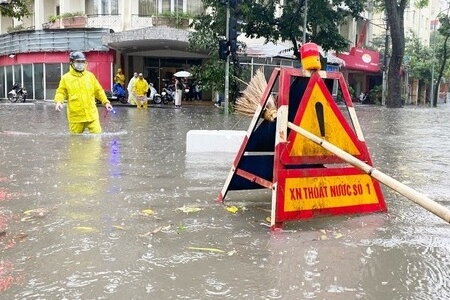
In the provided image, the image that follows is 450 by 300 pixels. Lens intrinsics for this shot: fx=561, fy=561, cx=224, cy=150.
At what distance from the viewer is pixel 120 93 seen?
26953 mm

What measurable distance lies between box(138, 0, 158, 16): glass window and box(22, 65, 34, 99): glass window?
22.4ft

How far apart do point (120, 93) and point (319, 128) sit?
23.9 metres

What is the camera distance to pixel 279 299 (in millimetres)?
2523

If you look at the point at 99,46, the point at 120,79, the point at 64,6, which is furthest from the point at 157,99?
the point at 64,6

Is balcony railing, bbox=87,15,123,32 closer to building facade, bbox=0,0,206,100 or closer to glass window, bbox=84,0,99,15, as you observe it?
building facade, bbox=0,0,206,100

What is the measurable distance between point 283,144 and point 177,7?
91.3ft

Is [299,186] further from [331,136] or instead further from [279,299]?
[279,299]

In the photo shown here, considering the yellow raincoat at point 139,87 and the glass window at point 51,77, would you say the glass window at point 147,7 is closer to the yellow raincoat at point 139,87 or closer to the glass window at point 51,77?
the glass window at point 51,77

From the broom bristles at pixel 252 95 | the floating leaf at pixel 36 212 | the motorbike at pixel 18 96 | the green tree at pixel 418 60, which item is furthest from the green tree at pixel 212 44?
the green tree at pixel 418 60

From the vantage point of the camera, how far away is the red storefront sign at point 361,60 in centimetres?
3788

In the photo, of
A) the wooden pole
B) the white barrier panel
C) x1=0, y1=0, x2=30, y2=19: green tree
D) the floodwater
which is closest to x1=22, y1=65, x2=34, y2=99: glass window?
x1=0, y1=0, x2=30, y2=19: green tree

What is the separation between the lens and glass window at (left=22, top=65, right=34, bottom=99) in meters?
30.7

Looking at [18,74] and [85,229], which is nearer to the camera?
[85,229]

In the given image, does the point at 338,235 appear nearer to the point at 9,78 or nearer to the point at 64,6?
the point at 64,6
